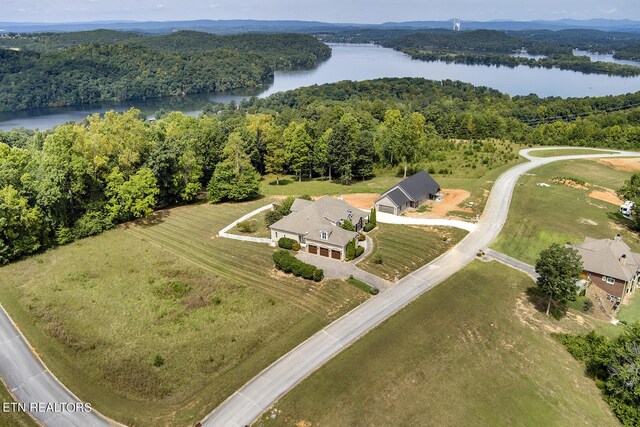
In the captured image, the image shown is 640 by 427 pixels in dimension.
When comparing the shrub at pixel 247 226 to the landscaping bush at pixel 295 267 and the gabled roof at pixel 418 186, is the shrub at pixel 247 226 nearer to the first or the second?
the landscaping bush at pixel 295 267

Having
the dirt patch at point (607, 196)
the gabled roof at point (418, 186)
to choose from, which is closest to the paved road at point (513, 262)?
the gabled roof at point (418, 186)

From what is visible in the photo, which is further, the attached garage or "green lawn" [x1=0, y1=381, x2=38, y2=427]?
the attached garage

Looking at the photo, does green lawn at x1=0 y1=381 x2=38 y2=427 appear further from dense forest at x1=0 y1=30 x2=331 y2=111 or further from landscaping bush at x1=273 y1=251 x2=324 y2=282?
dense forest at x1=0 y1=30 x2=331 y2=111

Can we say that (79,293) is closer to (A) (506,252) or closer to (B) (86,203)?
(B) (86,203)

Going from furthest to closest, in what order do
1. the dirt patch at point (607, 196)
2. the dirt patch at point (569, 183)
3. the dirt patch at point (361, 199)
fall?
the dirt patch at point (569, 183), the dirt patch at point (361, 199), the dirt patch at point (607, 196)

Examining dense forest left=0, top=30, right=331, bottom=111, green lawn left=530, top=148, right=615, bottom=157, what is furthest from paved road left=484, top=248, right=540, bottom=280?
dense forest left=0, top=30, right=331, bottom=111

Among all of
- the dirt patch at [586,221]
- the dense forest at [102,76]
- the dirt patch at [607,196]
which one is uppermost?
the dense forest at [102,76]

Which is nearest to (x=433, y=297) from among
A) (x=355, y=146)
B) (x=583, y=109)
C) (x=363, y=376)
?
(x=363, y=376)

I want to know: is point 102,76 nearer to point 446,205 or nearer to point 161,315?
point 446,205
